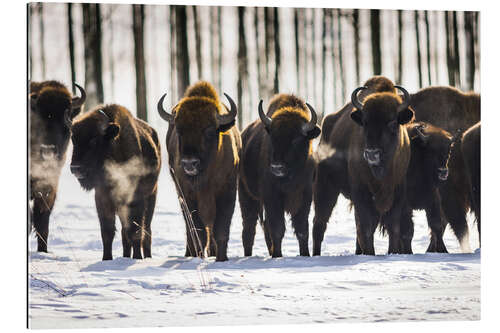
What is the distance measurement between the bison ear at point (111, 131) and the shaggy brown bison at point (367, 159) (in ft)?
5.18

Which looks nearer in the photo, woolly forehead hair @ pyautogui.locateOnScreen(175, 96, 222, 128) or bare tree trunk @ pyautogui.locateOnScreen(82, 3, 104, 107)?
bare tree trunk @ pyautogui.locateOnScreen(82, 3, 104, 107)

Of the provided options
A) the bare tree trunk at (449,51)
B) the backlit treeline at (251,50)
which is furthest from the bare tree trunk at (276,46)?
the bare tree trunk at (449,51)

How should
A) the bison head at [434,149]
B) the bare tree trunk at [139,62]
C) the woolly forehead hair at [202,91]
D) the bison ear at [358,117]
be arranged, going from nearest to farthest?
the bare tree trunk at [139,62] → the woolly forehead hair at [202,91] → the bison ear at [358,117] → the bison head at [434,149]

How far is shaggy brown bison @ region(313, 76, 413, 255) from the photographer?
668cm

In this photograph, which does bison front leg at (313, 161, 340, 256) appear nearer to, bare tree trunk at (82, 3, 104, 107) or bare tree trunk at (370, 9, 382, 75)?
bare tree trunk at (370, 9, 382, 75)

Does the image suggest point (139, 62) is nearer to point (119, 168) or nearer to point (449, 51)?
point (119, 168)

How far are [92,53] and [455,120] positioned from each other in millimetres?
2982

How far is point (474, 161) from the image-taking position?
7.03 meters

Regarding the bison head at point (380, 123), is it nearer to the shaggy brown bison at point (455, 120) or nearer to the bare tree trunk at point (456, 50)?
the shaggy brown bison at point (455, 120)

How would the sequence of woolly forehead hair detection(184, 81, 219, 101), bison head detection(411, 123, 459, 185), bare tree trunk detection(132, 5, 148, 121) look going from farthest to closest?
1. bison head detection(411, 123, 459, 185)
2. woolly forehead hair detection(184, 81, 219, 101)
3. bare tree trunk detection(132, 5, 148, 121)

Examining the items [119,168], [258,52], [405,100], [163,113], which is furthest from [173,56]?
[405,100]

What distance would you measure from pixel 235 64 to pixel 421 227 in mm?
1966

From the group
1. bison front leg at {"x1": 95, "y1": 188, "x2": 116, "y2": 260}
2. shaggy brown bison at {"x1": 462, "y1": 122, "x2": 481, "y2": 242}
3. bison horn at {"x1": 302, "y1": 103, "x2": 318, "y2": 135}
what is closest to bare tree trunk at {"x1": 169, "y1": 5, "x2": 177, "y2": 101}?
bison front leg at {"x1": 95, "y1": 188, "x2": 116, "y2": 260}

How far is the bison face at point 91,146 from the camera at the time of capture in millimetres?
6227
